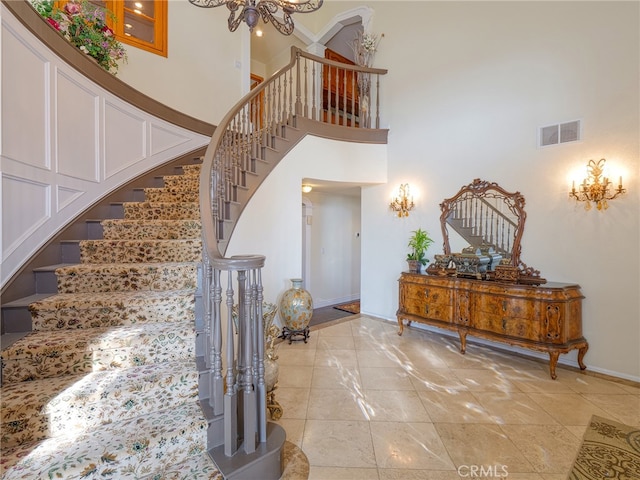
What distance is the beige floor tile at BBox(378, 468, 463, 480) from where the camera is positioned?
1.74 m

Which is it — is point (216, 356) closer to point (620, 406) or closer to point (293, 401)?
point (293, 401)

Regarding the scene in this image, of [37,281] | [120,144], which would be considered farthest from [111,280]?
[120,144]

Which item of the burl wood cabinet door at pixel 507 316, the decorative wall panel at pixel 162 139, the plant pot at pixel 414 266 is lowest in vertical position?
the burl wood cabinet door at pixel 507 316

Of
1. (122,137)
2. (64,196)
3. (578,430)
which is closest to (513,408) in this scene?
(578,430)

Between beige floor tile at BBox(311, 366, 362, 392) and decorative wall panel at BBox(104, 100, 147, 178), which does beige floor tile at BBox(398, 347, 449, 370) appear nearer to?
beige floor tile at BBox(311, 366, 362, 392)

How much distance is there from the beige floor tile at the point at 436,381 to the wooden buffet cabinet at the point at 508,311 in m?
0.68

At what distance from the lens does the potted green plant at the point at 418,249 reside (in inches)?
169

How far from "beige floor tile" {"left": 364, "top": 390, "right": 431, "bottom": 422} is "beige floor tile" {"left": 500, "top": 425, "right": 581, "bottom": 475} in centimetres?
60

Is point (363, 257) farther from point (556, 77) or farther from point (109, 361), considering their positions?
point (109, 361)

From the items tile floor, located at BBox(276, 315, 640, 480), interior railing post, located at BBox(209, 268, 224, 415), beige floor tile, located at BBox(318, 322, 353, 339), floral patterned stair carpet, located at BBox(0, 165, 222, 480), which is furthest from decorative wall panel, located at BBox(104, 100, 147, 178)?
beige floor tile, located at BBox(318, 322, 353, 339)

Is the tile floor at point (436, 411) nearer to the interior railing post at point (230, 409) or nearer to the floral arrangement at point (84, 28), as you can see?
the interior railing post at point (230, 409)

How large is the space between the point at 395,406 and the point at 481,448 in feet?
2.18

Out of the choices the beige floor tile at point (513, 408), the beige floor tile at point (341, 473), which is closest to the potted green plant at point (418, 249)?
the beige floor tile at point (513, 408)

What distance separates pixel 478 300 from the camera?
341cm
